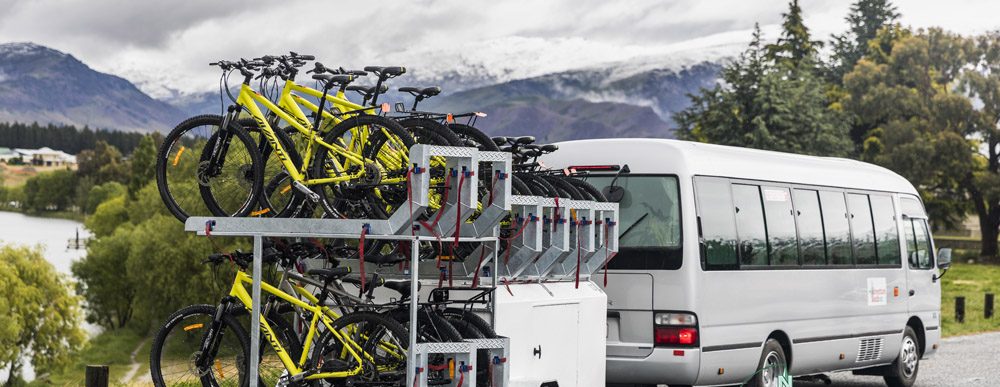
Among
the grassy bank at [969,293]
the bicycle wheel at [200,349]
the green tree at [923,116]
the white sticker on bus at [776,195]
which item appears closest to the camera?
the bicycle wheel at [200,349]

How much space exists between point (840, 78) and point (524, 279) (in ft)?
229

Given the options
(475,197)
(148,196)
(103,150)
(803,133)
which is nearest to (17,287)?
(148,196)

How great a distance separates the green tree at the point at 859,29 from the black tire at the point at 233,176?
70.7 metres

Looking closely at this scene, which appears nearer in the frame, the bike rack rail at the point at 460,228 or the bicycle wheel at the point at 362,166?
the bike rack rail at the point at 460,228

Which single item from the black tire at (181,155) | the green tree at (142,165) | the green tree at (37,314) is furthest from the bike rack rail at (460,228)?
the green tree at (142,165)

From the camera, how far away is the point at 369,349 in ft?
23.7

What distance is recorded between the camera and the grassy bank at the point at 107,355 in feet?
230

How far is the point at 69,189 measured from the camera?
19638 centimetres

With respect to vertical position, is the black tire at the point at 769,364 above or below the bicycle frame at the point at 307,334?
below

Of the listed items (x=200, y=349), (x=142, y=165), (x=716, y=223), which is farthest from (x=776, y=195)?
(x=142, y=165)

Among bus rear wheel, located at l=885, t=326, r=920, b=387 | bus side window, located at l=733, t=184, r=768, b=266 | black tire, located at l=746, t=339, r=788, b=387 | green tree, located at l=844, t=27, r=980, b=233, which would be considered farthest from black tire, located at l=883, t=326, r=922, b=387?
green tree, located at l=844, t=27, r=980, b=233

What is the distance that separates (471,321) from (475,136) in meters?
1.22

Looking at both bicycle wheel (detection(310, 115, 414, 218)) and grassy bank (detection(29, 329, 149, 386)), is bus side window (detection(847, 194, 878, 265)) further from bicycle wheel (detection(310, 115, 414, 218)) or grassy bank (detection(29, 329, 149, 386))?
grassy bank (detection(29, 329, 149, 386))

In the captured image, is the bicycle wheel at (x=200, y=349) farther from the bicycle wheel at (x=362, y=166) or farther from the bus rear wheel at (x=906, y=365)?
the bus rear wheel at (x=906, y=365)
